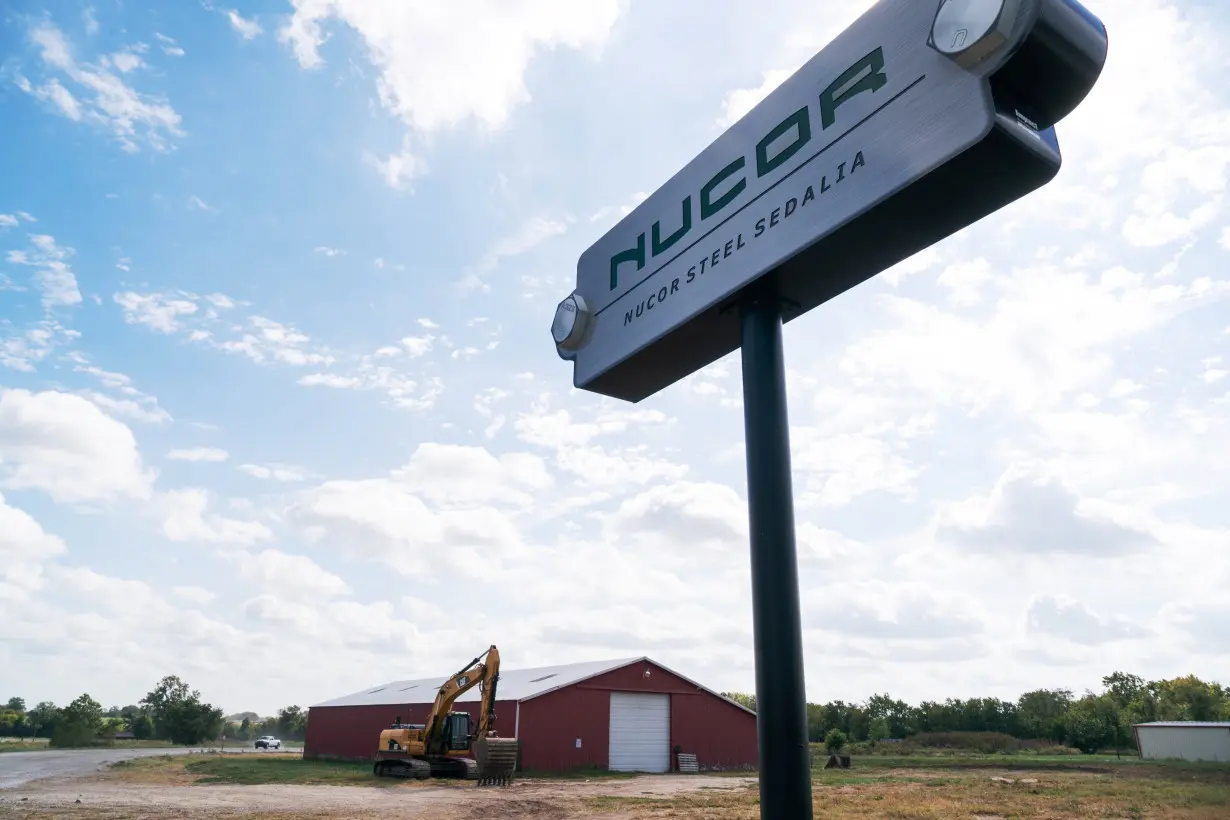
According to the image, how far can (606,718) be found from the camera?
31.0 metres

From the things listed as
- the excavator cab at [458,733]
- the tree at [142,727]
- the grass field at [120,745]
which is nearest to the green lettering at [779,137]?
the excavator cab at [458,733]

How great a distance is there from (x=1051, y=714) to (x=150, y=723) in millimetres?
77182

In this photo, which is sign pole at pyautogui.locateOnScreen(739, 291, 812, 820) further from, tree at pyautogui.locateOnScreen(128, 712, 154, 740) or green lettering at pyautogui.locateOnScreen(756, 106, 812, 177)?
tree at pyautogui.locateOnScreen(128, 712, 154, 740)

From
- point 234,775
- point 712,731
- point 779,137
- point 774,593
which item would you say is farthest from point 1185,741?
point 779,137

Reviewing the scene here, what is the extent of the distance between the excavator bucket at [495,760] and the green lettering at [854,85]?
22027 mm

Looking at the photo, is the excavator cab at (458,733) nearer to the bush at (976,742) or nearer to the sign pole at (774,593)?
the sign pole at (774,593)

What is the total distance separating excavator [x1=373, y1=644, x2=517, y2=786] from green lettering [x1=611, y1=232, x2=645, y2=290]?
2017 centimetres

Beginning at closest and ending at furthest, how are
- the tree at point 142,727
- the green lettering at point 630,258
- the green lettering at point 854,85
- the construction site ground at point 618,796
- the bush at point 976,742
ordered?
the green lettering at point 854,85, the green lettering at point 630,258, the construction site ground at point 618,796, the bush at point 976,742, the tree at point 142,727

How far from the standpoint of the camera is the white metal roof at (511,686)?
101ft

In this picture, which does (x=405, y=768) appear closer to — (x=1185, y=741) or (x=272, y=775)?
(x=272, y=775)

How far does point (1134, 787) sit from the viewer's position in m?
19.3

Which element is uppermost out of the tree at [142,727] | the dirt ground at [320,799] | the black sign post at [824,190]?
the black sign post at [824,190]

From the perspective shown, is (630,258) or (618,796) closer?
(630,258)

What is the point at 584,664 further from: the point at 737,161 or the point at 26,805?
the point at 737,161
